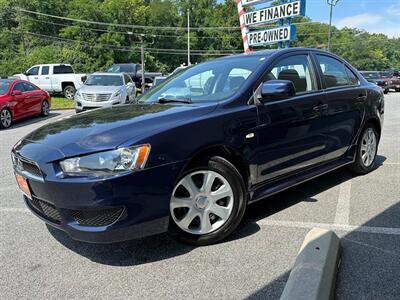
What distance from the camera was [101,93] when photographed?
14.6 meters

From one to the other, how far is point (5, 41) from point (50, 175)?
6057 cm

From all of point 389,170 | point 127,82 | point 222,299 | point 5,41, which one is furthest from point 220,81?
point 5,41

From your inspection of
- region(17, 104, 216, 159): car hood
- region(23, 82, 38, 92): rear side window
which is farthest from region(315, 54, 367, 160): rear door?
region(23, 82, 38, 92): rear side window

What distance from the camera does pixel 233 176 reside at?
3.58m

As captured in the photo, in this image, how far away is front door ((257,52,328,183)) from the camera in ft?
12.8

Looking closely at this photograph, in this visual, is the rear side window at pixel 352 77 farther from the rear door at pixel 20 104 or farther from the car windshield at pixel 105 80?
the car windshield at pixel 105 80

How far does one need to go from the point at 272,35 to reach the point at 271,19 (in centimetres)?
47

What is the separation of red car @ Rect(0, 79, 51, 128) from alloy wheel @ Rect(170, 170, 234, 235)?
10.3 metres

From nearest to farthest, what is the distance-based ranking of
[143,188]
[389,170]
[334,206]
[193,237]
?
1. [143,188]
2. [193,237]
3. [334,206]
4. [389,170]

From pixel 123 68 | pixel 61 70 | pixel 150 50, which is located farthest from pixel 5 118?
pixel 150 50

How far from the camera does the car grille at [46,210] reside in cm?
322

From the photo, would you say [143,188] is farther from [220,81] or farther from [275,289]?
[220,81]

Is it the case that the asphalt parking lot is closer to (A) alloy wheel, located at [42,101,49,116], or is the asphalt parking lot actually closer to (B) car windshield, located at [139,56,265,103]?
(B) car windshield, located at [139,56,265,103]

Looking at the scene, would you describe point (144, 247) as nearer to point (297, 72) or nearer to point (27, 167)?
point (27, 167)
